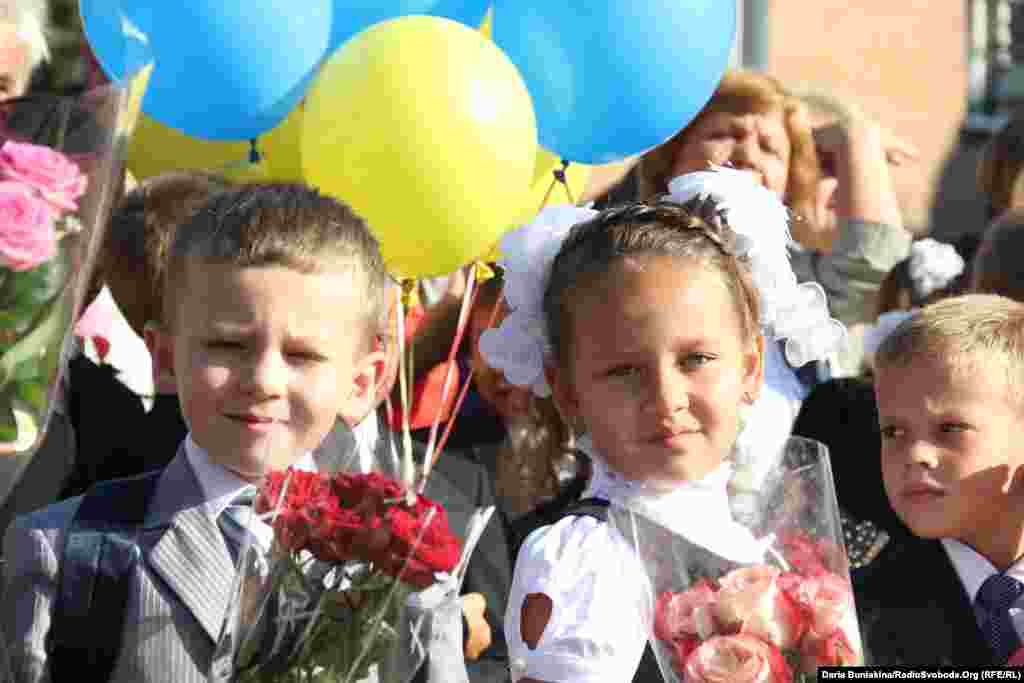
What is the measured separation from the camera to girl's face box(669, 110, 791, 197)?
466 centimetres

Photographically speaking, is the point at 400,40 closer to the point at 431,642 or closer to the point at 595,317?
the point at 595,317

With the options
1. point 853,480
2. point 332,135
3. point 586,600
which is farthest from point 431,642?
point 853,480

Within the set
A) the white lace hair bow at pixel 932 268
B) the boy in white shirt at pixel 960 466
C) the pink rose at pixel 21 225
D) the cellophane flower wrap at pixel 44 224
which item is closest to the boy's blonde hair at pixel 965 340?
the boy in white shirt at pixel 960 466

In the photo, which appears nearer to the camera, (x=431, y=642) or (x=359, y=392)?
(x=431, y=642)

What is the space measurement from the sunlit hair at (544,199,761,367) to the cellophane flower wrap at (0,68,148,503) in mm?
856

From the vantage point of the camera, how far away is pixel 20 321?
2.12 meters

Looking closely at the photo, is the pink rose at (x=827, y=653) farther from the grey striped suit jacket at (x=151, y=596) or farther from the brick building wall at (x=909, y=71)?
the brick building wall at (x=909, y=71)

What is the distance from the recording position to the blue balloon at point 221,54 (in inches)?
131

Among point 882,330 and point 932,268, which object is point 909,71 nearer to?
point 932,268

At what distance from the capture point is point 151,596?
101 inches

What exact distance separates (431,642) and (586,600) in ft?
1.11

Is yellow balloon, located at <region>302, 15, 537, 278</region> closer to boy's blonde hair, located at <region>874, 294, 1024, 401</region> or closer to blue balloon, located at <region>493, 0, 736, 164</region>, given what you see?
blue balloon, located at <region>493, 0, 736, 164</region>

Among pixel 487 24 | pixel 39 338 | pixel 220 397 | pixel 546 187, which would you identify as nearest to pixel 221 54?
pixel 487 24

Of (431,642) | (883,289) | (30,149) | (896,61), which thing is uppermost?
(896,61)
